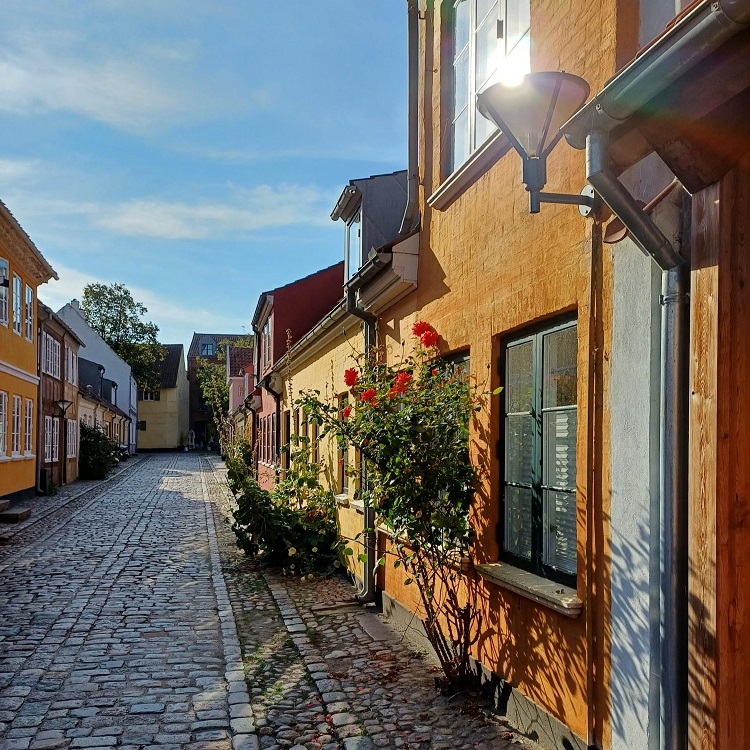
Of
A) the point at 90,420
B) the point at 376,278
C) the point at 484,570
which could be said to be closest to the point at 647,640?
the point at 484,570

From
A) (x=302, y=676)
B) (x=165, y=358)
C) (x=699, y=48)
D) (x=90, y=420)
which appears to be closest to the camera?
(x=699, y=48)

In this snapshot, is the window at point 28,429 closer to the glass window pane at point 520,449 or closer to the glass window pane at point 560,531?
the glass window pane at point 520,449

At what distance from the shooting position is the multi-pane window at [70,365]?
29495mm

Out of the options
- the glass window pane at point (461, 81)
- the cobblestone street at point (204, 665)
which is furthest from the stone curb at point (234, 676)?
the glass window pane at point (461, 81)

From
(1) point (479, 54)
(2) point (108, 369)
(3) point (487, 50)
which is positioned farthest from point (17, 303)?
(2) point (108, 369)

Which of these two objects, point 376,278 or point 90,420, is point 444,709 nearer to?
point 376,278

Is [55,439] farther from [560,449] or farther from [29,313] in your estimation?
[560,449]

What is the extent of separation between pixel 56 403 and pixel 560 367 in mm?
24734

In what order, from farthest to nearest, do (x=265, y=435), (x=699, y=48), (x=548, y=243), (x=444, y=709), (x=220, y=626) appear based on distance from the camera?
(x=265, y=435) → (x=220, y=626) → (x=444, y=709) → (x=548, y=243) → (x=699, y=48)

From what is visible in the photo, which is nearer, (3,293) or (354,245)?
(354,245)

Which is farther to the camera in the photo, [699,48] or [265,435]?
[265,435]

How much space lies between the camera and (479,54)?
6090 mm

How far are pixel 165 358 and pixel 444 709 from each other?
224 feet

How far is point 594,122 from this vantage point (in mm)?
3459
